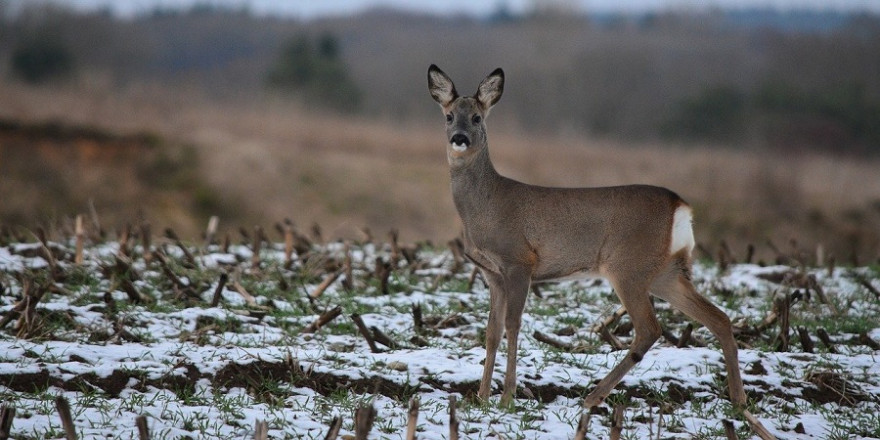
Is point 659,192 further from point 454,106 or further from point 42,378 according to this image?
point 42,378

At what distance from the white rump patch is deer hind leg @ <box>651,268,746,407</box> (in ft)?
0.48

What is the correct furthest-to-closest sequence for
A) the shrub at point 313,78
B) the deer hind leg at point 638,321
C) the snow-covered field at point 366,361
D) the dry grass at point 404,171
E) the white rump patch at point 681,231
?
the shrub at point 313,78 < the dry grass at point 404,171 < the white rump patch at point 681,231 < the deer hind leg at point 638,321 < the snow-covered field at point 366,361

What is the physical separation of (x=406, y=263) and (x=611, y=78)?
44.0 metres

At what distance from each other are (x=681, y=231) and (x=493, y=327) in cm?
123

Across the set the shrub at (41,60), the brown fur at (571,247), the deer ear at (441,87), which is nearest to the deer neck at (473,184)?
the brown fur at (571,247)

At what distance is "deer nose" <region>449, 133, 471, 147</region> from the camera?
18.7ft

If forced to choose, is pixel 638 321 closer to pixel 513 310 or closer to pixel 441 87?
pixel 513 310

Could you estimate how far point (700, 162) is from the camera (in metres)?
28.2

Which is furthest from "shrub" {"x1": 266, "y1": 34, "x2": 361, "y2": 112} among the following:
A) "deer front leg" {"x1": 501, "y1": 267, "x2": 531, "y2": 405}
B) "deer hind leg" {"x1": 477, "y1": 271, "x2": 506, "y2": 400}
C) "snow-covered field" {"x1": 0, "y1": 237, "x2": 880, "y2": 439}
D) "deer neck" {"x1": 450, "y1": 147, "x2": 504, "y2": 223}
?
"deer front leg" {"x1": 501, "y1": 267, "x2": 531, "y2": 405}

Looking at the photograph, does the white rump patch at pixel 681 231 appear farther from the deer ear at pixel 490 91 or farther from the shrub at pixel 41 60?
the shrub at pixel 41 60

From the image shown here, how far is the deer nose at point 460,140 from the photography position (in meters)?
5.71

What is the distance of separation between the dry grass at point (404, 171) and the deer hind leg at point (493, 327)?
54.1 feet

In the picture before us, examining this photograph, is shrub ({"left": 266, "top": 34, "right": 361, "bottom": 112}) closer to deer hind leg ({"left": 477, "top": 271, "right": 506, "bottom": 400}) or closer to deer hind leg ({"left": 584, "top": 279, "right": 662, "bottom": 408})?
deer hind leg ({"left": 477, "top": 271, "right": 506, "bottom": 400})

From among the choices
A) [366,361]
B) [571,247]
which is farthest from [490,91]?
[366,361]
